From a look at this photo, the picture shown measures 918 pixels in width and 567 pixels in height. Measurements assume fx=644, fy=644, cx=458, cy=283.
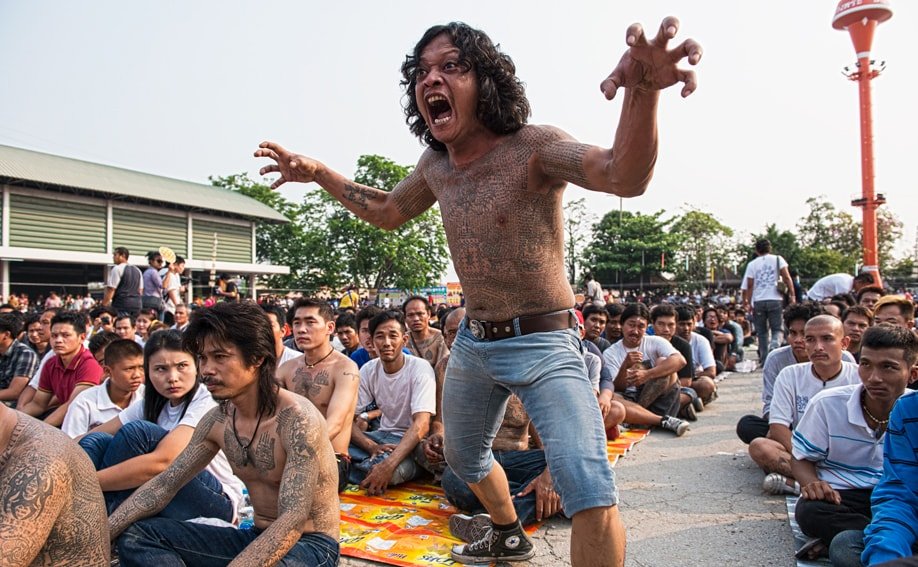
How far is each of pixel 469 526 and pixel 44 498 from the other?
2278 millimetres

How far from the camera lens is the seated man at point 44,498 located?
186 cm

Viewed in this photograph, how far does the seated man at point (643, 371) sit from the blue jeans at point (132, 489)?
4.28m

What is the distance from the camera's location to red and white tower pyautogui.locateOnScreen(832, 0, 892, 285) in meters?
31.4

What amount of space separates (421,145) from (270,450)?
4.94 feet

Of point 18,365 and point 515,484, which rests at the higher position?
point 18,365

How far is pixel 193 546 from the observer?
2.73 meters

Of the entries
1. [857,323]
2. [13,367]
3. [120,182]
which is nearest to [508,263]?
[857,323]

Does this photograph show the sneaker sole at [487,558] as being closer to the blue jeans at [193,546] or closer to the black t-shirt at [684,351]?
the blue jeans at [193,546]

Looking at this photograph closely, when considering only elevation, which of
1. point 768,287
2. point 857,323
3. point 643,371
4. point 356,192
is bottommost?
point 643,371

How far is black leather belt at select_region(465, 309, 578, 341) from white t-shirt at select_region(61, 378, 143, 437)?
9.03 ft

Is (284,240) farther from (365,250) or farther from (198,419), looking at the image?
(198,419)

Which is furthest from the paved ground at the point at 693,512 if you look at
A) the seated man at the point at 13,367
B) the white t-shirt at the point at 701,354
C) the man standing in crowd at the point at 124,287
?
the man standing in crowd at the point at 124,287

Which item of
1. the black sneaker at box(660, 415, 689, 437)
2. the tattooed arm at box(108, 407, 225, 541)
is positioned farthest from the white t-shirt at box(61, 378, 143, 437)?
the black sneaker at box(660, 415, 689, 437)

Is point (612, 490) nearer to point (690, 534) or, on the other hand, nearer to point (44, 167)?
point (690, 534)
